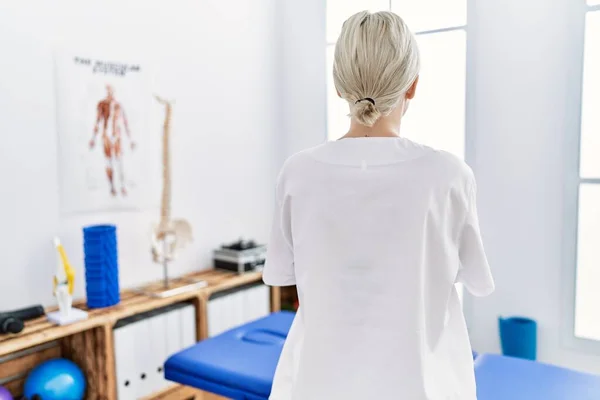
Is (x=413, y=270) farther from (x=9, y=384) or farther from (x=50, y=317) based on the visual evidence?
(x=9, y=384)

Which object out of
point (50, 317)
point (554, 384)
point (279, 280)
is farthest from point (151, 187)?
point (554, 384)

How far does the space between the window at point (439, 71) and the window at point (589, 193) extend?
22.8 inches

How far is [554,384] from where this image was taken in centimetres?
178

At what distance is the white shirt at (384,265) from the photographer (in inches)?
40.8

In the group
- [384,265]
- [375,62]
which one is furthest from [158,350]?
[375,62]

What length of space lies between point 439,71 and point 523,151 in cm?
64

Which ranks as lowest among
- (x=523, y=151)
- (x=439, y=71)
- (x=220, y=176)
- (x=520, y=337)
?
(x=520, y=337)

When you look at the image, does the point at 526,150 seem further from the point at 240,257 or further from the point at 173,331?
the point at 173,331

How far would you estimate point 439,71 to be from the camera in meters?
2.98

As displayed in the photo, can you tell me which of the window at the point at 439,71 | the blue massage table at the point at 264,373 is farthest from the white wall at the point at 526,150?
the blue massage table at the point at 264,373

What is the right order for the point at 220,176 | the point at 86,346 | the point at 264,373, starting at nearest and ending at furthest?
the point at 264,373 < the point at 86,346 < the point at 220,176

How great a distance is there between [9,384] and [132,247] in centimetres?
79

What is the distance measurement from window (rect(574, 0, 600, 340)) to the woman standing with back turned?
1749 mm

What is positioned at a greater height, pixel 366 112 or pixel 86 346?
pixel 366 112
